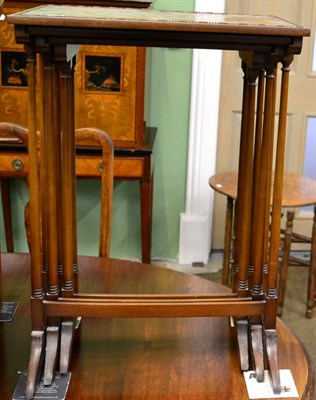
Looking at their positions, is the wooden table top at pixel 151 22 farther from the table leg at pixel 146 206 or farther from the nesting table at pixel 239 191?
the table leg at pixel 146 206

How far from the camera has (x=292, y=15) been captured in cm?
317

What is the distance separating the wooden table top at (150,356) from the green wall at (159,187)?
177 centimetres

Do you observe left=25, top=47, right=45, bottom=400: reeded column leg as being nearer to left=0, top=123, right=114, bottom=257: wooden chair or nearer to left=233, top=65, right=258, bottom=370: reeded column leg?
left=233, top=65, right=258, bottom=370: reeded column leg

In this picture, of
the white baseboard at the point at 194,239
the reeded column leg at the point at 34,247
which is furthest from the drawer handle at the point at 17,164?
the reeded column leg at the point at 34,247

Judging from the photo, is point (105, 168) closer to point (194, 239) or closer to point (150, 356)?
point (150, 356)

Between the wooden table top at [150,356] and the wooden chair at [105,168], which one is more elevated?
the wooden chair at [105,168]

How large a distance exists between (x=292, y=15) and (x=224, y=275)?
139 cm

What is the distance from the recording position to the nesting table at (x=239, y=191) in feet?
3.46

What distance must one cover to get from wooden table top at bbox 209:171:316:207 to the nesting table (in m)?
1.28

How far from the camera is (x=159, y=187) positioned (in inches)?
130

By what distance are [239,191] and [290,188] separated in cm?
149

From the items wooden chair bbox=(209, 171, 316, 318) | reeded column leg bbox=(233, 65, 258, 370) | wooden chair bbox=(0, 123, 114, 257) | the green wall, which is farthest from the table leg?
reeded column leg bbox=(233, 65, 258, 370)

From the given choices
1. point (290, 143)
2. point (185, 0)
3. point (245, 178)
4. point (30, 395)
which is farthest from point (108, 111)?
point (30, 395)

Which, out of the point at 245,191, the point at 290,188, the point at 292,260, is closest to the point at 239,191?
the point at 245,191
